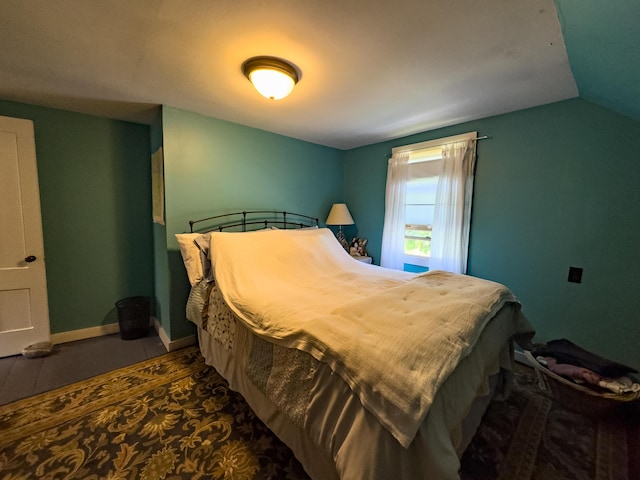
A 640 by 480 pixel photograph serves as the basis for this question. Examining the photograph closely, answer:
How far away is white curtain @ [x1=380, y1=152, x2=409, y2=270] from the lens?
321 centimetres

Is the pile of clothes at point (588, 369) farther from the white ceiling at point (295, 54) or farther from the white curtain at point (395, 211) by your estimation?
the white ceiling at point (295, 54)

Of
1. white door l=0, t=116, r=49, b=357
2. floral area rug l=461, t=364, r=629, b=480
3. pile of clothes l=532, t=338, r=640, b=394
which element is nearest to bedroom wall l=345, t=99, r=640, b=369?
pile of clothes l=532, t=338, r=640, b=394

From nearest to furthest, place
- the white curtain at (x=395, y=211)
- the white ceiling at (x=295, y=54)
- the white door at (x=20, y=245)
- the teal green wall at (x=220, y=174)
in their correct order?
1. the white ceiling at (x=295, y=54)
2. the white door at (x=20, y=245)
3. the teal green wall at (x=220, y=174)
4. the white curtain at (x=395, y=211)

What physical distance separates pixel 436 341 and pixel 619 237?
6.89ft

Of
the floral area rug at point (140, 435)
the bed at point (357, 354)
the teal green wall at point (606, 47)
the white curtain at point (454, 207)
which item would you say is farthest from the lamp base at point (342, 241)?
the teal green wall at point (606, 47)

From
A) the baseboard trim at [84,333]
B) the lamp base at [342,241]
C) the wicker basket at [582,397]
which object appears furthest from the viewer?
the lamp base at [342,241]

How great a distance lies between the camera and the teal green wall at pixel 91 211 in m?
2.49

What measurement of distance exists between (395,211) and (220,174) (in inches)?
85.6

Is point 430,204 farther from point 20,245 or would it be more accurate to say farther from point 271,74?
point 20,245

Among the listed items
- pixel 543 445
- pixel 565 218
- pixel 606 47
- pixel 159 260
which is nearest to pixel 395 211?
pixel 565 218

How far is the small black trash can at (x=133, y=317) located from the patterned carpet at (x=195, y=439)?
0.77 meters

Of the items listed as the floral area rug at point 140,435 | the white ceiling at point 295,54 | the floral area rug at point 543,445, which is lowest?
the floral area rug at point 140,435

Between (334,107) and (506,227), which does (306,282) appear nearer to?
(334,107)

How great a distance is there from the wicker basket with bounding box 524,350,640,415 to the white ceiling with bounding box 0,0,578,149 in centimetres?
215
